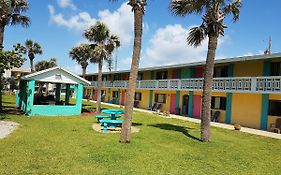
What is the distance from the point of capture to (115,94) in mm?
48406

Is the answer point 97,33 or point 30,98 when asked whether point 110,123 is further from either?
point 97,33

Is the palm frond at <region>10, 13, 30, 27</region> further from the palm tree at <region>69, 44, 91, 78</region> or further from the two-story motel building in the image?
A: the palm tree at <region>69, 44, 91, 78</region>

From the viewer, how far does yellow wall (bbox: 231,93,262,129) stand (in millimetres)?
22266

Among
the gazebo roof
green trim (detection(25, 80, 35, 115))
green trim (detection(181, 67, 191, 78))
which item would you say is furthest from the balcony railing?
green trim (detection(25, 80, 35, 115))

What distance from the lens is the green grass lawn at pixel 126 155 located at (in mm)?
7991

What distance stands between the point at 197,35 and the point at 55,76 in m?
13.4

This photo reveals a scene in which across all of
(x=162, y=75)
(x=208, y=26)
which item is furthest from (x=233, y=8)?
(x=162, y=75)

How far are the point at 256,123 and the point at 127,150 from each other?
15339 mm

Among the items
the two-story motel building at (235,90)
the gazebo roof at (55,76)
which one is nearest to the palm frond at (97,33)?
the gazebo roof at (55,76)

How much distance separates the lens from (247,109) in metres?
23.1

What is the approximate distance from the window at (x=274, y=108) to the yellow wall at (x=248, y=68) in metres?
2.49

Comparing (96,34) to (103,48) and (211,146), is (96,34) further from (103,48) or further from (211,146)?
(211,146)

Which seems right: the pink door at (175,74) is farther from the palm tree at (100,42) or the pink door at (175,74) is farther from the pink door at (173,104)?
the palm tree at (100,42)

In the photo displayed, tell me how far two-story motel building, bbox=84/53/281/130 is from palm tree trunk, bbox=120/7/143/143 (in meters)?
11.1
